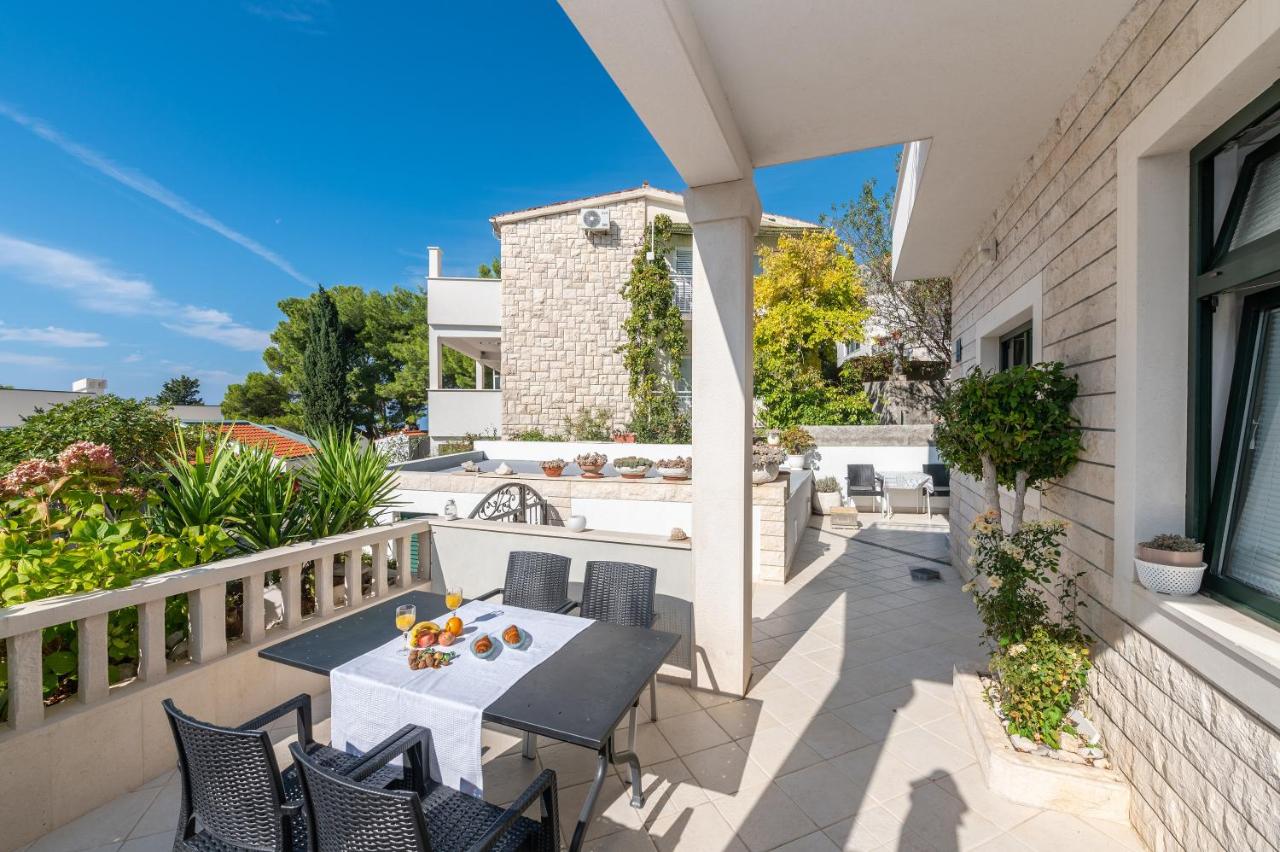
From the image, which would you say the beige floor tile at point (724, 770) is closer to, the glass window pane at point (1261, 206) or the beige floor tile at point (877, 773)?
the beige floor tile at point (877, 773)

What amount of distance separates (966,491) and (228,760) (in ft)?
20.2

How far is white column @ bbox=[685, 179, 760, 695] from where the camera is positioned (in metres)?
3.06

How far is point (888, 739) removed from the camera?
2.66 metres

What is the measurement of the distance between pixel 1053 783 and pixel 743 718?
1350mm

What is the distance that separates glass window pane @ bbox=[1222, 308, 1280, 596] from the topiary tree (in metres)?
0.76

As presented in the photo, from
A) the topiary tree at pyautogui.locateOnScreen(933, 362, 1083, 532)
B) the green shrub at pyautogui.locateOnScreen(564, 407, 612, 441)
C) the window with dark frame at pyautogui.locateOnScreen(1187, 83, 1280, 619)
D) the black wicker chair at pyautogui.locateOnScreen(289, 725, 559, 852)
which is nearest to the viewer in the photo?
the black wicker chair at pyautogui.locateOnScreen(289, 725, 559, 852)

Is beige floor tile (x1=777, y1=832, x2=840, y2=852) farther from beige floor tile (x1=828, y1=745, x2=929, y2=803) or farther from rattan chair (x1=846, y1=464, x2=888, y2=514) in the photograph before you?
rattan chair (x1=846, y1=464, x2=888, y2=514)

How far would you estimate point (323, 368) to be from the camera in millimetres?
21562

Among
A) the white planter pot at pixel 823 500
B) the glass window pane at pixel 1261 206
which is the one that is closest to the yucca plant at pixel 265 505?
the glass window pane at pixel 1261 206

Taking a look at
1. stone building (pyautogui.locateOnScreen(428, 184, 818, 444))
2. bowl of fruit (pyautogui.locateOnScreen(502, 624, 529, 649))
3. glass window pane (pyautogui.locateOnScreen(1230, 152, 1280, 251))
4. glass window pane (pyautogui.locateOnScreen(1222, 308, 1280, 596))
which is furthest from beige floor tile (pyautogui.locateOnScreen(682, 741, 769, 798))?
stone building (pyautogui.locateOnScreen(428, 184, 818, 444))

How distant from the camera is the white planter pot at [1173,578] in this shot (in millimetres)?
1790

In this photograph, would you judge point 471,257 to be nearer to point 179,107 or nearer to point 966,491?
point 179,107

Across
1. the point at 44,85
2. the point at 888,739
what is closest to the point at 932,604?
the point at 888,739

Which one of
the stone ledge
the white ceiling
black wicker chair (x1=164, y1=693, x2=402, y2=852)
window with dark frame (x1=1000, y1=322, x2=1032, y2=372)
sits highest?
the white ceiling
